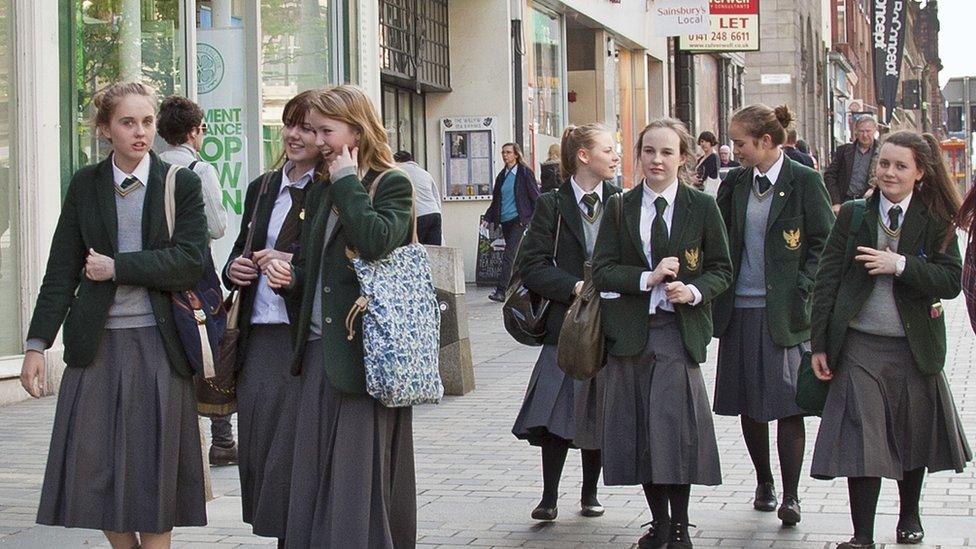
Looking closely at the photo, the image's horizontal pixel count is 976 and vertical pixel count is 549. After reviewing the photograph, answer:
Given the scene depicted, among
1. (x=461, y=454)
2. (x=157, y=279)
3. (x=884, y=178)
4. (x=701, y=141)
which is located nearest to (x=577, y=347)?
(x=884, y=178)

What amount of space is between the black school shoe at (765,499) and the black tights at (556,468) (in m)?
0.73

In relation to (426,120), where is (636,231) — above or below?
below

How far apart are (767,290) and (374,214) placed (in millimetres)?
2407

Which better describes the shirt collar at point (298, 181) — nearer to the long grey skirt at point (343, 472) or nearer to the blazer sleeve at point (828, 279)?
the long grey skirt at point (343, 472)

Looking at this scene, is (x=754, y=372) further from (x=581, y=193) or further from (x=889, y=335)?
(x=581, y=193)

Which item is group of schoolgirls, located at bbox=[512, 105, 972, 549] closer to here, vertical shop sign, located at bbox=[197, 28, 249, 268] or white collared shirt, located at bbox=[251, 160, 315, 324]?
white collared shirt, located at bbox=[251, 160, 315, 324]

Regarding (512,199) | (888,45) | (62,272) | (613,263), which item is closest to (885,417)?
(613,263)

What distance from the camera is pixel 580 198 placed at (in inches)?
270

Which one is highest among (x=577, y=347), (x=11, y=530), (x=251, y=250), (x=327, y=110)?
(x=327, y=110)

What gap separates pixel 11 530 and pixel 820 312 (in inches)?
138

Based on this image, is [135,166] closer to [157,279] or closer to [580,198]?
[157,279]

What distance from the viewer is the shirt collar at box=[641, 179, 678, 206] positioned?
6.27 m

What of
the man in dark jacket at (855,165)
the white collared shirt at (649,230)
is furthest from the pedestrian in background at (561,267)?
the man in dark jacket at (855,165)

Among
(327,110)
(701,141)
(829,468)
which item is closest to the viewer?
(327,110)
